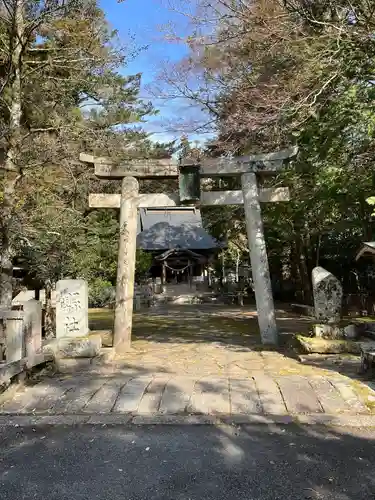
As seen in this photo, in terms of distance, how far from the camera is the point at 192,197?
855 cm

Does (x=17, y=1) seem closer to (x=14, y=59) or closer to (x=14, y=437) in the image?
(x=14, y=59)

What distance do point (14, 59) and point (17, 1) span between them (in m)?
0.98

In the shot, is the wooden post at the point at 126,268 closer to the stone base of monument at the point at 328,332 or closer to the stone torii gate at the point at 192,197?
the stone torii gate at the point at 192,197

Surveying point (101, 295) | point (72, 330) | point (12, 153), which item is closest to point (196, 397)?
point (72, 330)

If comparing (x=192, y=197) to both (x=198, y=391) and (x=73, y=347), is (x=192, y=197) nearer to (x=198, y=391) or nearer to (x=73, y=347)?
(x=73, y=347)

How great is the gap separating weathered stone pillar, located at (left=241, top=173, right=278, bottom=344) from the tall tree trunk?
4.39 m

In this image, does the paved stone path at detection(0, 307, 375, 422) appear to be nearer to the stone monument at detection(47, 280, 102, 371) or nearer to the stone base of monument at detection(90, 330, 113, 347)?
the stone monument at detection(47, 280, 102, 371)

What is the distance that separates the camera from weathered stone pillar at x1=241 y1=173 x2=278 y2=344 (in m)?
8.32

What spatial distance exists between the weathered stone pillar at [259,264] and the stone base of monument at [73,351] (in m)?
3.48

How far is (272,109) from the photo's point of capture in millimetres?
7051

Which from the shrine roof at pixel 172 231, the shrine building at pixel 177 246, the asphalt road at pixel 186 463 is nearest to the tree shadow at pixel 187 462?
the asphalt road at pixel 186 463

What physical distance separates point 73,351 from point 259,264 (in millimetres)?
3973

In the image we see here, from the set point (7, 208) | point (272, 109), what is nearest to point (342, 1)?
point (272, 109)

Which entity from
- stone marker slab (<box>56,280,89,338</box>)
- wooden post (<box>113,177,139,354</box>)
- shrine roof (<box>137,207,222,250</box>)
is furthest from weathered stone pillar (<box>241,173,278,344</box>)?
shrine roof (<box>137,207,222,250</box>)
